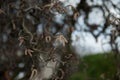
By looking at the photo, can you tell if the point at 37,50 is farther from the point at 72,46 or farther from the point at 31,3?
the point at 72,46

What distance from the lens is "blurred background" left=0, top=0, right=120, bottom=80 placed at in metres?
2.63

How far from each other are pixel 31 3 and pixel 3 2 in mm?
288

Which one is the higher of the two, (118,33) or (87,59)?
(118,33)

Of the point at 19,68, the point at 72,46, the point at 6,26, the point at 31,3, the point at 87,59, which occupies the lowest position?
the point at 87,59

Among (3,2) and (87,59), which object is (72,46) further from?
(87,59)

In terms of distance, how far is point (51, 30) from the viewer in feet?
9.96

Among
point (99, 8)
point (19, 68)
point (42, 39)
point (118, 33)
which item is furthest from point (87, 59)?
point (42, 39)

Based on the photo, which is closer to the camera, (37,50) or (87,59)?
(37,50)

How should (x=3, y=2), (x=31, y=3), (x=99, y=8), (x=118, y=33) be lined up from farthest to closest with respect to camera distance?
(x=99, y=8) → (x=118, y=33) → (x=3, y=2) → (x=31, y=3)

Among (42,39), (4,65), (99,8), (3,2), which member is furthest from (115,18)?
(4,65)

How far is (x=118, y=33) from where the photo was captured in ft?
10.5

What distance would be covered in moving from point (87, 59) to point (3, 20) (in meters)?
4.56

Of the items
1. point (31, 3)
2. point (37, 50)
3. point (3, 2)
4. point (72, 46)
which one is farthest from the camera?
point (72, 46)

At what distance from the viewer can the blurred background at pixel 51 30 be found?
263cm
